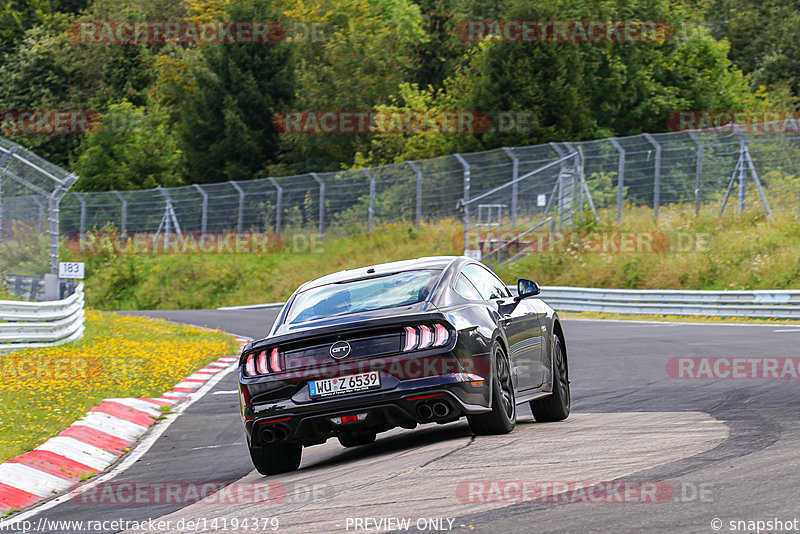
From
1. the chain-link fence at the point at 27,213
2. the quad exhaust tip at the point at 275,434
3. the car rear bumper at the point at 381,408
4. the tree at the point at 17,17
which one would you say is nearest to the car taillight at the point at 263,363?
the car rear bumper at the point at 381,408

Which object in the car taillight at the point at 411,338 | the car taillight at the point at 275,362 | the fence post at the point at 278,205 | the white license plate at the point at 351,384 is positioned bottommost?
the fence post at the point at 278,205

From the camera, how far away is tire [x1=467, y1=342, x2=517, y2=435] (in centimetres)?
831

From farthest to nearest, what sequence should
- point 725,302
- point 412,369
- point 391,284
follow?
point 725,302
point 391,284
point 412,369

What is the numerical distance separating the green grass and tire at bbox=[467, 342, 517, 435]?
64.3 ft

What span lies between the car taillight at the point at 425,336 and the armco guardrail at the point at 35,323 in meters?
10.5

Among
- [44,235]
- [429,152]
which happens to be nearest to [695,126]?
[429,152]

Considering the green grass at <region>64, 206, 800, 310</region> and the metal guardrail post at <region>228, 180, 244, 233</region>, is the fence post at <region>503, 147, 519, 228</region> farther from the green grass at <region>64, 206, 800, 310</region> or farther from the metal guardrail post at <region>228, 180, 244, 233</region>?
the metal guardrail post at <region>228, 180, 244, 233</region>

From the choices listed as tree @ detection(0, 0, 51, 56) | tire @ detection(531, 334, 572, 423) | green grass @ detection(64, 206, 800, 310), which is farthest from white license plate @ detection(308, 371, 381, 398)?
tree @ detection(0, 0, 51, 56)

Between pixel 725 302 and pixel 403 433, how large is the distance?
53.7ft

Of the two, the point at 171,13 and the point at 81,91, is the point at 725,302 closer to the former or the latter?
the point at 81,91

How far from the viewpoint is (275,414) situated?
320 inches


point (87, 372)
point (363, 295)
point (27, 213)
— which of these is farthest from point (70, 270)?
point (363, 295)

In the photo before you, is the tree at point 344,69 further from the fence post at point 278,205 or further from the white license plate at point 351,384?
the white license plate at point 351,384

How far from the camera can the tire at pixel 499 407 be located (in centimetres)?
831
